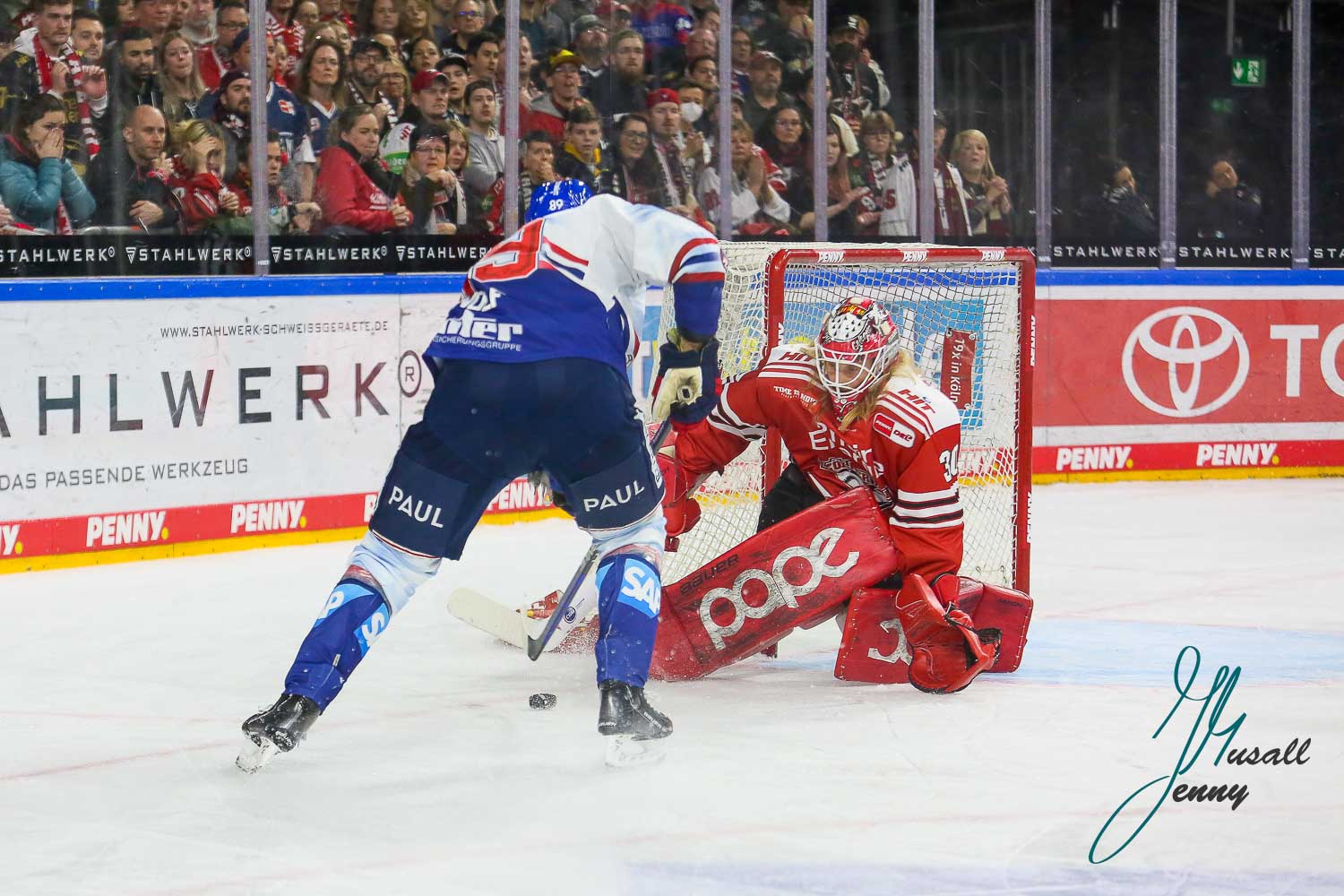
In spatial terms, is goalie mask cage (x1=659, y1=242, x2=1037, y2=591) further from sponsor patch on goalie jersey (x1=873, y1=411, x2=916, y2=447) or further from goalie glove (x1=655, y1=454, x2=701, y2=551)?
sponsor patch on goalie jersey (x1=873, y1=411, x2=916, y2=447)

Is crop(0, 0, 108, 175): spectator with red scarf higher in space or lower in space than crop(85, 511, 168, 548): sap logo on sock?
higher

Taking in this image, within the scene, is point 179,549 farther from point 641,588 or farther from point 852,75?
point 852,75

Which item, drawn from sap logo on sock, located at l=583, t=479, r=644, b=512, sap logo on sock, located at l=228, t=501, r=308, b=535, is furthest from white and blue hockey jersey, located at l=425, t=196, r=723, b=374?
sap logo on sock, located at l=228, t=501, r=308, b=535

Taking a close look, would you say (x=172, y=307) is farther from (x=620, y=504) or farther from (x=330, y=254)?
(x=620, y=504)

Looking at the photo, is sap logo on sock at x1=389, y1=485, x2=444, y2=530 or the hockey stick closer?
sap logo on sock at x1=389, y1=485, x2=444, y2=530

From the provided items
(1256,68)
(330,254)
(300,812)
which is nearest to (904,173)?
(1256,68)

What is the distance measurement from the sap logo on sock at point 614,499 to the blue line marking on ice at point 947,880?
0.89m

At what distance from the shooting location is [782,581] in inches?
162

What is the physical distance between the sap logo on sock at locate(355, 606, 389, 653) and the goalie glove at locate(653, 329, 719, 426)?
0.72m

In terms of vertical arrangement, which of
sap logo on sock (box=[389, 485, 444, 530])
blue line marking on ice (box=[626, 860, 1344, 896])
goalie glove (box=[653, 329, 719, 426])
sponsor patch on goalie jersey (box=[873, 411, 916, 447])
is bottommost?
blue line marking on ice (box=[626, 860, 1344, 896])

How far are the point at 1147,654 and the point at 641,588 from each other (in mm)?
1651

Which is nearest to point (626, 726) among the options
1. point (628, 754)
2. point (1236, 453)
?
point (628, 754)

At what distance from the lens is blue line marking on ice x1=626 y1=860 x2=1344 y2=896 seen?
2.71 m

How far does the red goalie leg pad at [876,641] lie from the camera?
13.5 feet
